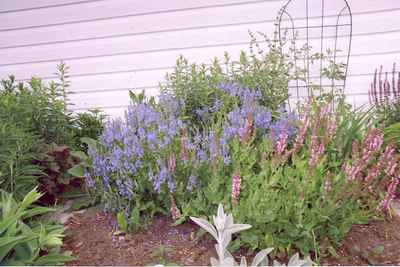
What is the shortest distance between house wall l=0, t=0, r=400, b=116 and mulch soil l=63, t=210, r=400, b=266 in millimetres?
1985

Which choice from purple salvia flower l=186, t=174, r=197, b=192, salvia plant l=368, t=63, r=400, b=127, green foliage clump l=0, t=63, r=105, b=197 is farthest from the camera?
salvia plant l=368, t=63, r=400, b=127

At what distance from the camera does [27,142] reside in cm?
286

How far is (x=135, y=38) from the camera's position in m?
4.46

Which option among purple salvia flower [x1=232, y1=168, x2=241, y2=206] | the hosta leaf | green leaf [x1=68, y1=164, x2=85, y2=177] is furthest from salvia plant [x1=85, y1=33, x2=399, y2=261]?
the hosta leaf

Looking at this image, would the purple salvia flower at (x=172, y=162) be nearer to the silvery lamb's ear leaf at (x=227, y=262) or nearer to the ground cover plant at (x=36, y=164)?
the ground cover plant at (x=36, y=164)

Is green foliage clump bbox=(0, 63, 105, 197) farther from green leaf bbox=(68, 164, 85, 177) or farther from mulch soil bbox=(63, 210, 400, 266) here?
mulch soil bbox=(63, 210, 400, 266)

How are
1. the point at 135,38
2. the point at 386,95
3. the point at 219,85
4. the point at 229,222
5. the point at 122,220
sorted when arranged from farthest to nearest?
the point at 135,38
the point at 386,95
the point at 219,85
the point at 122,220
the point at 229,222

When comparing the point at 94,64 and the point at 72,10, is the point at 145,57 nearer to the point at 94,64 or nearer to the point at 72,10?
the point at 94,64

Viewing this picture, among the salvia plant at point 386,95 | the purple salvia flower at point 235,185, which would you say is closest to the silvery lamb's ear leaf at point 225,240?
the purple salvia flower at point 235,185

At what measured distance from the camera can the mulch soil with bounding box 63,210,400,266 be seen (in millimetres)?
2309

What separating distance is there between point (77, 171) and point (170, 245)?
36.9 inches

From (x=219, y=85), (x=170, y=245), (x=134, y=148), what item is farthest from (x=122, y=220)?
(x=219, y=85)

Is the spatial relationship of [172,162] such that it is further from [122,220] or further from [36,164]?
[36,164]

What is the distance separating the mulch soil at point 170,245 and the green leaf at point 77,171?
37cm
